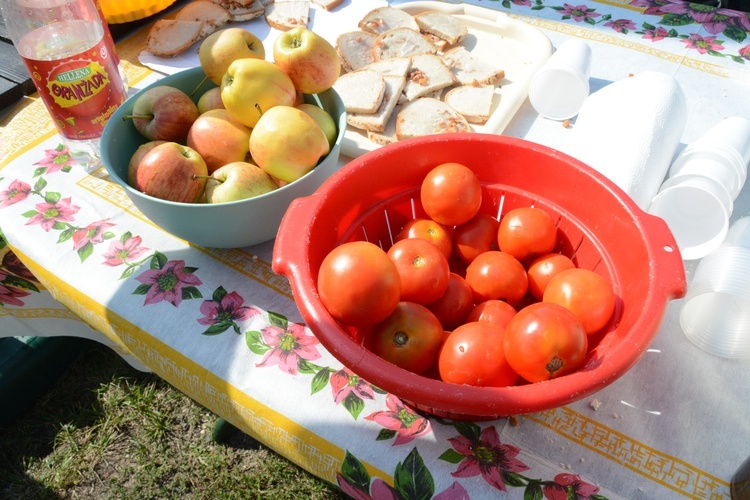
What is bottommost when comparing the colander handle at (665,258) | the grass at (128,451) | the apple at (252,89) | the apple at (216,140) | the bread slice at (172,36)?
the grass at (128,451)

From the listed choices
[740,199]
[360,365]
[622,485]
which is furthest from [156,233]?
[740,199]

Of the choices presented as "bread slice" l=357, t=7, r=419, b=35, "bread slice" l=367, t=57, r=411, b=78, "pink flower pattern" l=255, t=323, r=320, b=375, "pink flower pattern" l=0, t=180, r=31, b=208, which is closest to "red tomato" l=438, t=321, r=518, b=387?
"pink flower pattern" l=255, t=323, r=320, b=375

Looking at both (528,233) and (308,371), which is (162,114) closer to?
(308,371)

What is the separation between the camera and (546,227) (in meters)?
0.80

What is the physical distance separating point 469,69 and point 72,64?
35.0 inches

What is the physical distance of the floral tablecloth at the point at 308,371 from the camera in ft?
2.30

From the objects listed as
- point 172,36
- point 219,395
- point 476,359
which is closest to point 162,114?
point 219,395

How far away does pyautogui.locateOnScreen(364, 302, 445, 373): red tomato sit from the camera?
2.24 feet

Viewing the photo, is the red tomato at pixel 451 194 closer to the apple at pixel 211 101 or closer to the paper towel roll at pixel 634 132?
the paper towel roll at pixel 634 132

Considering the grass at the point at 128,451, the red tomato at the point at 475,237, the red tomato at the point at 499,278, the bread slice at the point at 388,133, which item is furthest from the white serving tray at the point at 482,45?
the grass at the point at 128,451

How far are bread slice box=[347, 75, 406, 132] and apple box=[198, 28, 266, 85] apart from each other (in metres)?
0.28

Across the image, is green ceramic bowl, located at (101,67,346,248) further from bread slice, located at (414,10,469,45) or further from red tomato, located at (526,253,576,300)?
bread slice, located at (414,10,469,45)

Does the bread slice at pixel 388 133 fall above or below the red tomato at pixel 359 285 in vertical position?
below

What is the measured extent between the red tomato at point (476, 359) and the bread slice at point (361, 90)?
69 centimetres
